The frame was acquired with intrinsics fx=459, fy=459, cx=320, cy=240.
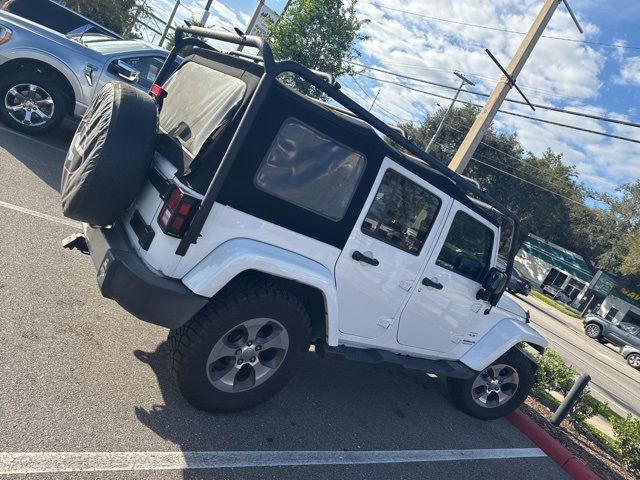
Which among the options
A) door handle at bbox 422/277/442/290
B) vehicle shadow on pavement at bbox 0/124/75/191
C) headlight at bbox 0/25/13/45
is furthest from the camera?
headlight at bbox 0/25/13/45

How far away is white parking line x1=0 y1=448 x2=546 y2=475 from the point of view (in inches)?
89.7

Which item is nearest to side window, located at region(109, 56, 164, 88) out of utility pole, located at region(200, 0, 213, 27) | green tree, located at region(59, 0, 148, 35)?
utility pole, located at region(200, 0, 213, 27)

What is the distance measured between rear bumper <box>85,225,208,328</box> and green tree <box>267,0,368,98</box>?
36.7 ft

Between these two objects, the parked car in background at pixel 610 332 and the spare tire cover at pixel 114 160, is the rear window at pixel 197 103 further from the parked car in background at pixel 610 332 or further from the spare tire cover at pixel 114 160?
the parked car in background at pixel 610 332

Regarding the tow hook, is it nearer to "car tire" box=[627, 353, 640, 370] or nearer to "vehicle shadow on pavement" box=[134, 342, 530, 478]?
"vehicle shadow on pavement" box=[134, 342, 530, 478]

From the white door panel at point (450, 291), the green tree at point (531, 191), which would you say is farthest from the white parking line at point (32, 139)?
the green tree at point (531, 191)

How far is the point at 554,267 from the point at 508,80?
120ft

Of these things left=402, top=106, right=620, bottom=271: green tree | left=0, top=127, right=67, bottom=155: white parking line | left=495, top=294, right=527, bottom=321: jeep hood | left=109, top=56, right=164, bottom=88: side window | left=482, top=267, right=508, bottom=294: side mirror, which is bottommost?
left=0, top=127, right=67, bottom=155: white parking line

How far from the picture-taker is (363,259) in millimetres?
3453

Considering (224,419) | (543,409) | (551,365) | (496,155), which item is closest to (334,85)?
(224,419)

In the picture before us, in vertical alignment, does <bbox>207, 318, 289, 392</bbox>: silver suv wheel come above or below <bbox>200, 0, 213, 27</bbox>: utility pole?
below

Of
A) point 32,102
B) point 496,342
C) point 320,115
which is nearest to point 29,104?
point 32,102

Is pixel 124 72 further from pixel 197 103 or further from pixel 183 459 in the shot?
pixel 183 459

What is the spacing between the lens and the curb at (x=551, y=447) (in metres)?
4.62
